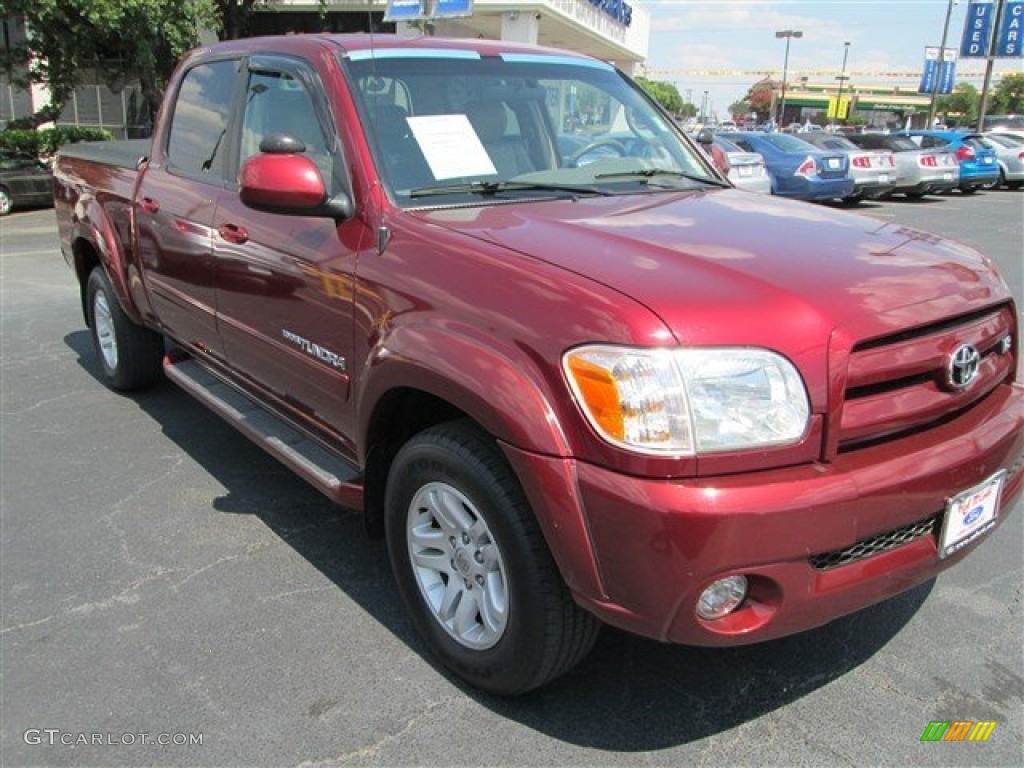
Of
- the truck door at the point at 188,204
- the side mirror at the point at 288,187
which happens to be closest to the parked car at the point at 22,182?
the truck door at the point at 188,204

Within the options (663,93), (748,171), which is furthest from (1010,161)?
(663,93)

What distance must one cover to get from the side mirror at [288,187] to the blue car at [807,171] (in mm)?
14485

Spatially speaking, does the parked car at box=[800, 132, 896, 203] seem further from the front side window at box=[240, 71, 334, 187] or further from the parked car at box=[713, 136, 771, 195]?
the front side window at box=[240, 71, 334, 187]

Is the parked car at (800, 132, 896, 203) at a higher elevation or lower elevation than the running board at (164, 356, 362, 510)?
higher

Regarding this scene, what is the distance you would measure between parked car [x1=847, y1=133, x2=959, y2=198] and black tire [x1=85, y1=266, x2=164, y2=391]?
56.0ft

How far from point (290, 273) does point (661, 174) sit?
4.99ft

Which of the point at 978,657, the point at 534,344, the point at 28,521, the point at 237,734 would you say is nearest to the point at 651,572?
the point at 534,344

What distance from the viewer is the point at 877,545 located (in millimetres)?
2225

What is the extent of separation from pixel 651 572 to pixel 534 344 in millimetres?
624

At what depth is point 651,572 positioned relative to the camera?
2008 mm

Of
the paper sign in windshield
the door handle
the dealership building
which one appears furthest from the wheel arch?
the dealership building

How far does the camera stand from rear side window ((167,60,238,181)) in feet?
12.8

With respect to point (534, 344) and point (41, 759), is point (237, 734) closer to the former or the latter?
point (41, 759)

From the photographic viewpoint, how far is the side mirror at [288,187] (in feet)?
8.96
